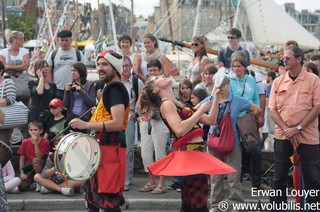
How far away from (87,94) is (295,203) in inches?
124

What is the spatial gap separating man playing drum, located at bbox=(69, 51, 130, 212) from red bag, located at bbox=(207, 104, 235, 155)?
1.81 meters

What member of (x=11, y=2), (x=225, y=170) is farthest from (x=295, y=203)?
(x=11, y=2)

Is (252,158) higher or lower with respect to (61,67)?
lower

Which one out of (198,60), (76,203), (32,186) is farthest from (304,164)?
(32,186)

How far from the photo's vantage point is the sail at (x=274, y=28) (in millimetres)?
28938

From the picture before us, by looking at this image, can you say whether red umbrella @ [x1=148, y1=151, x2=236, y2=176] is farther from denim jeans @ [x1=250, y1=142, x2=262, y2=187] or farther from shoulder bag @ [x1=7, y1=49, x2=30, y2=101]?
shoulder bag @ [x1=7, y1=49, x2=30, y2=101]

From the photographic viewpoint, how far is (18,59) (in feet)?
36.2

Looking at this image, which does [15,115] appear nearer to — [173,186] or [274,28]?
[173,186]

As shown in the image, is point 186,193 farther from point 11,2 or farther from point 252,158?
point 11,2

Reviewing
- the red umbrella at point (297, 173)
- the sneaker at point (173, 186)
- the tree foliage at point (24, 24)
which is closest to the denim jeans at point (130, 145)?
the sneaker at point (173, 186)

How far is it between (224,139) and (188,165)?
5.78 ft

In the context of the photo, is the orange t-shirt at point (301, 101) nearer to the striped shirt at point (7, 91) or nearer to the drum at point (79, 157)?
the drum at point (79, 157)

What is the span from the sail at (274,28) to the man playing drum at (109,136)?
2270 centimetres

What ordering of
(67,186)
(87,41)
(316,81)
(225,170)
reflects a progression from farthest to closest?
(87,41), (67,186), (316,81), (225,170)
